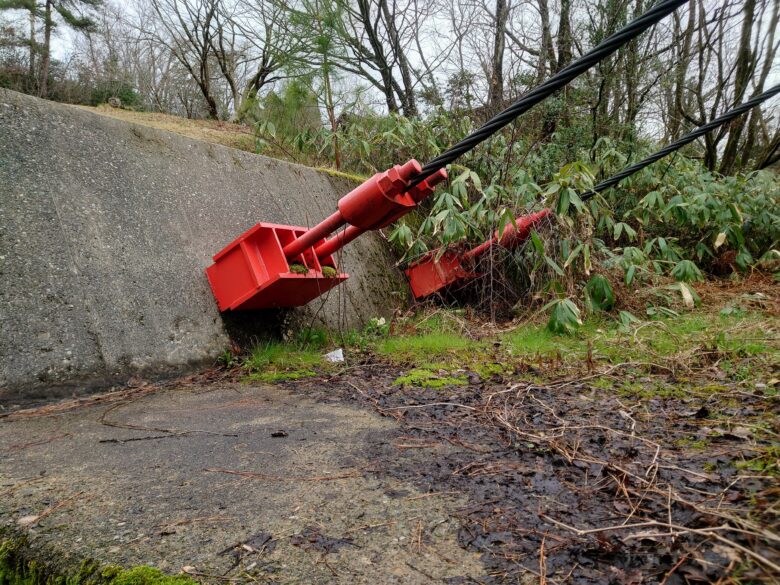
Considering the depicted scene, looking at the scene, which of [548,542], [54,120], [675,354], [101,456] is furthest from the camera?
[54,120]

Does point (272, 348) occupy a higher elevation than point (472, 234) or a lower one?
lower

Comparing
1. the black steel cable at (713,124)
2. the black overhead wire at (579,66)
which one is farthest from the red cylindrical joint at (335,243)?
the black steel cable at (713,124)

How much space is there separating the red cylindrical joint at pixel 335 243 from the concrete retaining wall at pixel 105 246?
24.1 inches

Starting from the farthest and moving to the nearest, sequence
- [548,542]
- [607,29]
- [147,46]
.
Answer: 1. [147,46]
2. [607,29]
3. [548,542]

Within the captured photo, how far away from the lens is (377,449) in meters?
1.42

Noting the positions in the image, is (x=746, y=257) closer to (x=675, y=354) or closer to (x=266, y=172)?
(x=675, y=354)

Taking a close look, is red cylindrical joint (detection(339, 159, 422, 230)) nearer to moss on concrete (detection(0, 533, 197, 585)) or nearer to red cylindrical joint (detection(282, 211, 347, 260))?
red cylindrical joint (detection(282, 211, 347, 260))

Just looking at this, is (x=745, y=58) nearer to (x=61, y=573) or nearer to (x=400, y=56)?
(x=400, y=56)

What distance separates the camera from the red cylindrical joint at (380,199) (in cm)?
197

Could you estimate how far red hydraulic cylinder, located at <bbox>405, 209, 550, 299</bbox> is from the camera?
12.2ft

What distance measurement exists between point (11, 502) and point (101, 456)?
32 cm

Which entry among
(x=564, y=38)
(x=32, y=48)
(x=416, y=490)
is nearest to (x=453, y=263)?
(x=416, y=490)

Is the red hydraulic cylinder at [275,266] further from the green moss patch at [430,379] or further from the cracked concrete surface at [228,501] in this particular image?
the cracked concrete surface at [228,501]

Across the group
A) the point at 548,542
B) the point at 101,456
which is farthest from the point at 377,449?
the point at 101,456
